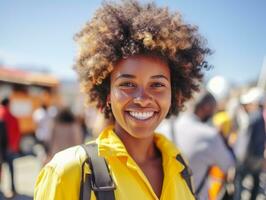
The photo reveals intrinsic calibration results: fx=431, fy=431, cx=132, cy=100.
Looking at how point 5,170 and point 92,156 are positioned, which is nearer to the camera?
point 92,156

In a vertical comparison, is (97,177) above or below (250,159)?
above

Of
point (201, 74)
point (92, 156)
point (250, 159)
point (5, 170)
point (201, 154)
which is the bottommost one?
point (5, 170)

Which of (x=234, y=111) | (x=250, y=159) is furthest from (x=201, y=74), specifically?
(x=234, y=111)

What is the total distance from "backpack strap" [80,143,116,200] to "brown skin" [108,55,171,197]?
0.82ft

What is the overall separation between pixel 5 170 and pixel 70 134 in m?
3.85

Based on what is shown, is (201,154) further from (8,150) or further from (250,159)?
(8,150)

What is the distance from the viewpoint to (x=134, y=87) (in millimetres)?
1825

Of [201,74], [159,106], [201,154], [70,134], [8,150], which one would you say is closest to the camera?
[159,106]

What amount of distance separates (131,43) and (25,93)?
1380 cm

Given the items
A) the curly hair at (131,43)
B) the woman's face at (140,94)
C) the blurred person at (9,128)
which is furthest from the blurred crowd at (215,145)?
the blurred person at (9,128)

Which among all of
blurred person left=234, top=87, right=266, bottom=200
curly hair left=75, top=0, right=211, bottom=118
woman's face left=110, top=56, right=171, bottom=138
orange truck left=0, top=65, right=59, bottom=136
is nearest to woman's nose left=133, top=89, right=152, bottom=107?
woman's face left=110, top=56, right=171, bottom=138

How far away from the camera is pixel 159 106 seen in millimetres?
1879

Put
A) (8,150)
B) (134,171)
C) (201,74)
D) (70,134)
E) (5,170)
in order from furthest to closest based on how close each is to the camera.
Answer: (5,170)
(8,150)
(70,134)
(201,74)
(134,171)

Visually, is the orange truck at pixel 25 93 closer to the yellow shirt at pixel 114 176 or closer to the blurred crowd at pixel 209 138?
the blurred crowd at pixel 209 138
